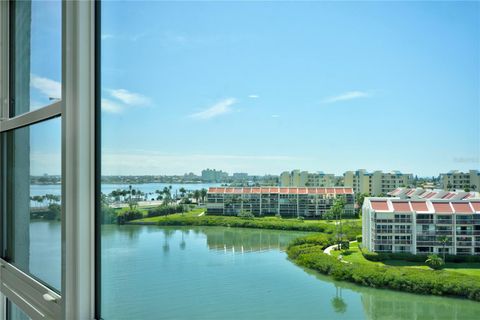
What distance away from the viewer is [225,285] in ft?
3.35

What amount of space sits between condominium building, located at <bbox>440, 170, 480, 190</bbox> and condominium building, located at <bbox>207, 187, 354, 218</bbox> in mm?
179

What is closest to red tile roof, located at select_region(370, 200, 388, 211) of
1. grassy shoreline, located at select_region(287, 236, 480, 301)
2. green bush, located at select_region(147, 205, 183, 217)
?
grassy shoreline, located at select_region(287, 236, 480, 301)

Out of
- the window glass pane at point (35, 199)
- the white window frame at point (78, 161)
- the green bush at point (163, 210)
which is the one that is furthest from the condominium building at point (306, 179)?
the window glass pane at point (35, 199)

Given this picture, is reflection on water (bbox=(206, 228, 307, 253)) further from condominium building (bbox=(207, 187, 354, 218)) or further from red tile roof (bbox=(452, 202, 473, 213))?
red tile roof (bbox=(452, 202, 473, 213))

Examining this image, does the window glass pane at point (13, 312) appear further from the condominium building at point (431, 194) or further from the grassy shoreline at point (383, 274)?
the condominium building at point (431, 194)

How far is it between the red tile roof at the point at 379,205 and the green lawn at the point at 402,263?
0.08m

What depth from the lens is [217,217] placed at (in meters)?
1.09

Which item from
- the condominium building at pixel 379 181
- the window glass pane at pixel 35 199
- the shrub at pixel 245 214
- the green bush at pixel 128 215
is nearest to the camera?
the condominium building at pixel 379 181

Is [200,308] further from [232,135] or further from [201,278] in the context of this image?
[232,135]

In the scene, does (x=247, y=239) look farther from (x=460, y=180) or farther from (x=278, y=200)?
(x=460, y=180)

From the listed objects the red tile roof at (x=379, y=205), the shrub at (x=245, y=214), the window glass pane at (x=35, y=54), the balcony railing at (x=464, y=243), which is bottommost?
the balcony railing at (x=464, y=243)

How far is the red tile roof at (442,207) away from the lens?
696 millimetres

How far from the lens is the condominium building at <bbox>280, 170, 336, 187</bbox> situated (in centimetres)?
87

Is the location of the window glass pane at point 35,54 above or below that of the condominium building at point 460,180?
above
